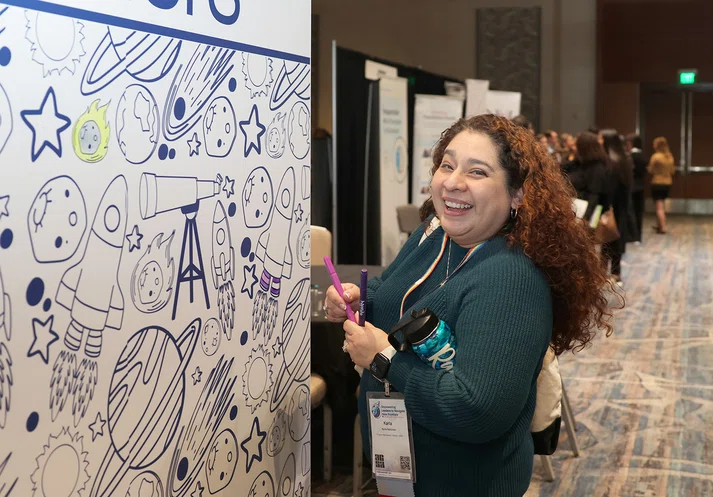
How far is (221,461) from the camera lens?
179 cm

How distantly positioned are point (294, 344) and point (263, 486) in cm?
34

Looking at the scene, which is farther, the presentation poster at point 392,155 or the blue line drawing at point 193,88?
the presentation poster at point 392,155

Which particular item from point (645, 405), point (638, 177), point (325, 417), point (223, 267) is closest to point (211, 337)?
point (223, 267)

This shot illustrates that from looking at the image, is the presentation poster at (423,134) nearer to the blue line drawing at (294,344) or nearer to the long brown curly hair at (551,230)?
the blue line drawing at (294,344)

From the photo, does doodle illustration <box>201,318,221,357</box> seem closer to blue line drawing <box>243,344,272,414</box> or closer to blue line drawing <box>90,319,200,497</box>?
blue line drawing <box>90,319,200,497</box>

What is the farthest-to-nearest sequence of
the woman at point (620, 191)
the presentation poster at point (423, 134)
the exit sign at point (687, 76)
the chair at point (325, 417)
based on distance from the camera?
the exit sign at point (687, 76), the woman at point (620, 191), the presentation poster at point (423, 134), the chair at point (325, 417)

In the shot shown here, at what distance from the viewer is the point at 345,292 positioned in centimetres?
200

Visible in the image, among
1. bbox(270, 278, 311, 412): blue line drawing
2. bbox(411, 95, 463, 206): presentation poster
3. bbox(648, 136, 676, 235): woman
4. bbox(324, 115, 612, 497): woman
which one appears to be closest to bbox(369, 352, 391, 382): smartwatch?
bbox(324, 115, 612, 497): woman

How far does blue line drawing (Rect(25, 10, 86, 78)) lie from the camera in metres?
1.23

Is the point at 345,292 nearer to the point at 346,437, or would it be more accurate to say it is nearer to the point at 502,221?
the point at 502,221

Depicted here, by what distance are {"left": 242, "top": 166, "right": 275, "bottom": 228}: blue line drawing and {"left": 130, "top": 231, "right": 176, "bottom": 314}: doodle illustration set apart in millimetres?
264

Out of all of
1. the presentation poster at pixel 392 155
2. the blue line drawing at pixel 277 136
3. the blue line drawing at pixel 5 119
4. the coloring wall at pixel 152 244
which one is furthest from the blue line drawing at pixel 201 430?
the presentation poster at pixel 392 155

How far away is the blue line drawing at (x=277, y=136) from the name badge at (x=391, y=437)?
23.1 inches

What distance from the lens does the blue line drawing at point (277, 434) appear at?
1.98m
